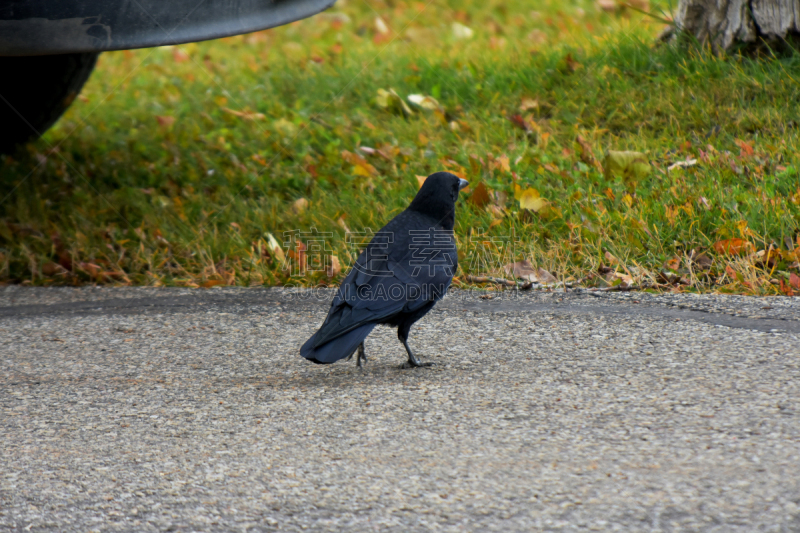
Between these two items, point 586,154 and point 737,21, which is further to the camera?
point 737,21

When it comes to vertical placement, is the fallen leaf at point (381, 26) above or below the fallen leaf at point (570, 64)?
above

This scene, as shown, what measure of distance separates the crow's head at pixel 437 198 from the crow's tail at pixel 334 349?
2.99 feet

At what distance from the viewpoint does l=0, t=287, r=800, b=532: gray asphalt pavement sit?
86.8 inches

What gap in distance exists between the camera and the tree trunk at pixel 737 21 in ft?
19.3

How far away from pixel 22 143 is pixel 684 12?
5626 millimetres

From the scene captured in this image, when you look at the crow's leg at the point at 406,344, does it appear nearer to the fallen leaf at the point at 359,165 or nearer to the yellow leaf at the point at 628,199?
the yellow leaf at the point at 628,199

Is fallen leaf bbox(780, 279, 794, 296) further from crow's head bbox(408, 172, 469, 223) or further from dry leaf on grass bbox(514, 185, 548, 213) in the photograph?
crow's head bbox(408, 172, 469, 223)

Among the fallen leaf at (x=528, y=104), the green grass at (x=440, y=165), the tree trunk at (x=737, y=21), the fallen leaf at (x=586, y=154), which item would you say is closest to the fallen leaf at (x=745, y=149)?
the green grass at (x=440, y=165)

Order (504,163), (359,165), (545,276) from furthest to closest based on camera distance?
(359,165), (504,163), (545,276)

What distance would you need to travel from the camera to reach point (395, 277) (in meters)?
3.28

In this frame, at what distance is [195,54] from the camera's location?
9578 millimetres

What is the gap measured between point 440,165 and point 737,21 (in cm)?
261

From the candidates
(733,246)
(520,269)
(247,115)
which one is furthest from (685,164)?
(247,115)

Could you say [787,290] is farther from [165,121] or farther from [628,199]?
[165,121]
